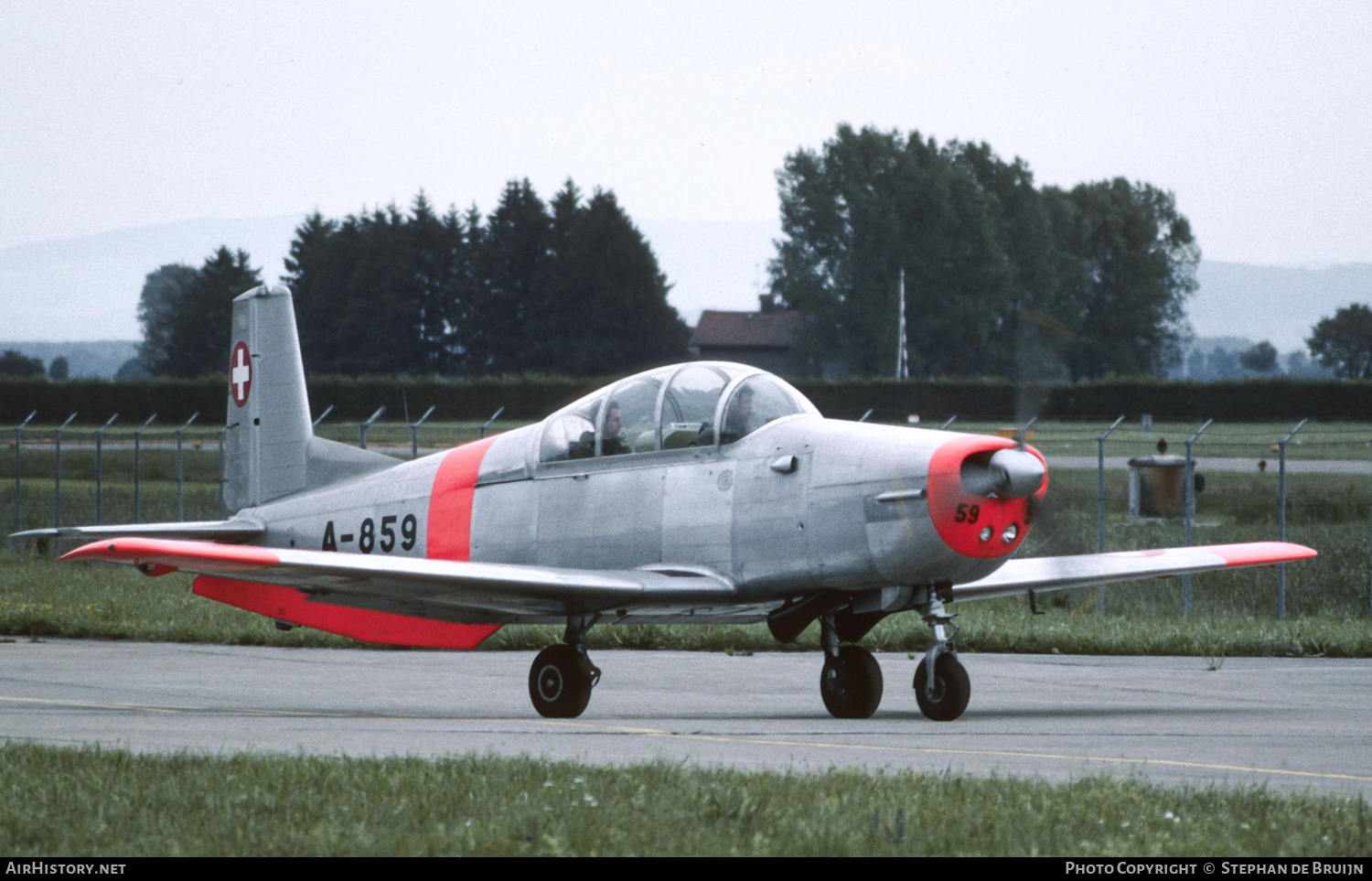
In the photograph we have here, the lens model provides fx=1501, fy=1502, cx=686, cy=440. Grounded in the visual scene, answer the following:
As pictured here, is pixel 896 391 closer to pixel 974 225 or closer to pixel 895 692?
pixel 974 225

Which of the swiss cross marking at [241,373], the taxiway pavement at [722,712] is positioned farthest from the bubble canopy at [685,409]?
the swiss cross marking at [241,373]

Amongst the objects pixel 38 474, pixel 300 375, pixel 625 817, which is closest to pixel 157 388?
pixel 38 474

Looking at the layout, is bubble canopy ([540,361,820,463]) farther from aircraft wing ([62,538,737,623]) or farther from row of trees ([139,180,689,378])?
row of trees ([139,180,689,378])

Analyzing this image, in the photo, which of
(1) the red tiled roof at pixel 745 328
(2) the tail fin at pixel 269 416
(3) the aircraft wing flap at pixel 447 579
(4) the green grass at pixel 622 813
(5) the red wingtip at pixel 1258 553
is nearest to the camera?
(4) the green grass at pixel 622 813

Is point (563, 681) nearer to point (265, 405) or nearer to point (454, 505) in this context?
point (454, 505)

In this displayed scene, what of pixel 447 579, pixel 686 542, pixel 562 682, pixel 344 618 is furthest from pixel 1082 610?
pixel 447 579

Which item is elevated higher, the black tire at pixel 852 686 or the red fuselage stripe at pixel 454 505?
the red fuselage stripe at pixel 454 505

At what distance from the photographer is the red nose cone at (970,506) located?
9805mm

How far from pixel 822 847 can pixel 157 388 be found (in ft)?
199

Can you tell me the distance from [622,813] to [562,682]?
4.77 meters

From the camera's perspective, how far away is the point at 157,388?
61875 mm

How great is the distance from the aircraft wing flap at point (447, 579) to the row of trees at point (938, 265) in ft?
165

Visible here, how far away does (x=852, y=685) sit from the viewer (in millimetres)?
10750

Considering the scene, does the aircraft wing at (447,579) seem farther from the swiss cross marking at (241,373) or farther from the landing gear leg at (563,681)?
the swiss cross marking at (241,373)
